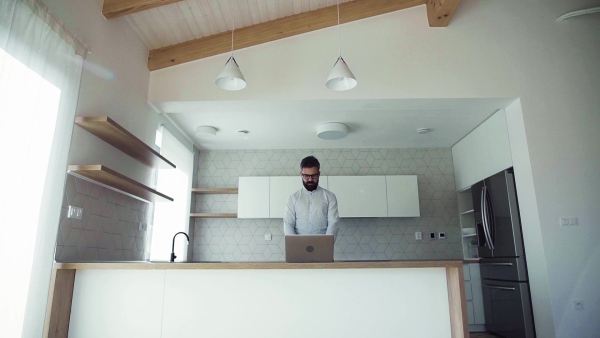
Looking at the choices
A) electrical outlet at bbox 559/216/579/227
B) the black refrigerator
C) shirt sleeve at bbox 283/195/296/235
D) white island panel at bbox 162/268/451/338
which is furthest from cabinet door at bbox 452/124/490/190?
white island panel at bbox 162/268/451/338

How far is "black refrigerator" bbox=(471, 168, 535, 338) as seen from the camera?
3.83m

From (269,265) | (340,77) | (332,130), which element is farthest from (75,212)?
(332,130)

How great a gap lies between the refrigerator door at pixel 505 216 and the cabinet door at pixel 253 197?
8.83 feet

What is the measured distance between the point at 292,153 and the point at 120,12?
3.17 metres

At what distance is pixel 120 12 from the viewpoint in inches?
119

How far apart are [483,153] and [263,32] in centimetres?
289

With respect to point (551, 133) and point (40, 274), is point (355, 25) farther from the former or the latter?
point (40, 274)

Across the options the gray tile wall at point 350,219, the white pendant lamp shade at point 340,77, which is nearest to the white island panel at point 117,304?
the white pendant lamp shade at point 340,77

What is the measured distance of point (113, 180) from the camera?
288cm

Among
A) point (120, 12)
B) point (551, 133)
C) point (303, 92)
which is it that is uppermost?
point (120, 12)

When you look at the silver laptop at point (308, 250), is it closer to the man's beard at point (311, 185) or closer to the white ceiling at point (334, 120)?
the man's beard at point (311, 185)

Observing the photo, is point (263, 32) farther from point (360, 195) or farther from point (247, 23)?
point (360, 195)

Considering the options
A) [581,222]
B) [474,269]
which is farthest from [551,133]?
[474,269]

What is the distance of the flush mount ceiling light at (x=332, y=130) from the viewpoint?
474 centimetres
